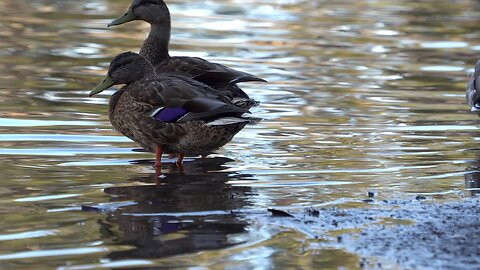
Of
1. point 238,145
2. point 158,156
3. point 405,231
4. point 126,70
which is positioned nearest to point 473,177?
point 405,231

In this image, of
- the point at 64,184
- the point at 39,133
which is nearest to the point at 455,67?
the point at 39,133

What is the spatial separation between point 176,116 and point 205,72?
141 centimetres

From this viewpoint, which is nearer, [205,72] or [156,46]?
[205,72]

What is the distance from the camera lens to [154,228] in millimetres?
7168

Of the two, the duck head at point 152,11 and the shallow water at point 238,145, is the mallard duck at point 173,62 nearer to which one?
the duck head at point 152,11

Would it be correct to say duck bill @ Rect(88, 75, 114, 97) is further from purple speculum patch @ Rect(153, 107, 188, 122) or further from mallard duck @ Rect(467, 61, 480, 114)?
mallard duck @ Rect(467, 61, 480, 114)

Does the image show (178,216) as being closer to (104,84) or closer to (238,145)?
(104,84)

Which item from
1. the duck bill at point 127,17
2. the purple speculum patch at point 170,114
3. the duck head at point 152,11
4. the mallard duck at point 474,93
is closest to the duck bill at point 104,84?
the purple speculum patch at point 170,114

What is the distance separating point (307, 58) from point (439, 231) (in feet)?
32.2

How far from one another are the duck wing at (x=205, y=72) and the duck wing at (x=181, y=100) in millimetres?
850

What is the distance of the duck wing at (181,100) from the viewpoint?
29.5 feet

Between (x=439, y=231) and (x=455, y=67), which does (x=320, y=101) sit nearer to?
(x=455, y=67)

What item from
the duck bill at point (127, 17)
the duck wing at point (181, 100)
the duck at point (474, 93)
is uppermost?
the duck bill at point (127, 17)

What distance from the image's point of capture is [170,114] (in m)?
9.16
